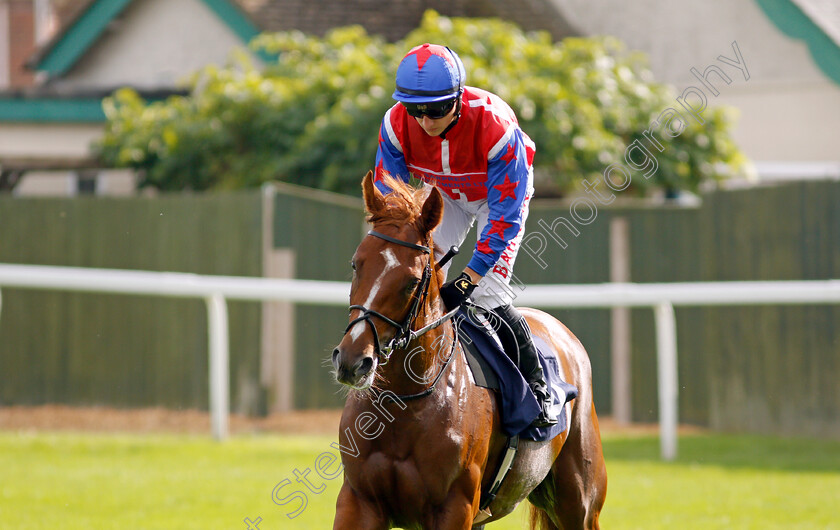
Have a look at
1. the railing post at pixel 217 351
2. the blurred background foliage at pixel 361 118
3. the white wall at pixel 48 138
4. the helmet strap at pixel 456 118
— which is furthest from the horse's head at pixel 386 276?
the white wall at pixel 48 138

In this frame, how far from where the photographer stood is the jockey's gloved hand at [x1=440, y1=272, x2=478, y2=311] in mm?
3805

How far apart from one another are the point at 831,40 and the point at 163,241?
368 inches

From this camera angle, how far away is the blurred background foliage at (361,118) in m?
11.3

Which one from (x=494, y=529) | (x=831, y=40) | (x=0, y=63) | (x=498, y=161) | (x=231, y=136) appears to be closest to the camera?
(x=498, y=161)

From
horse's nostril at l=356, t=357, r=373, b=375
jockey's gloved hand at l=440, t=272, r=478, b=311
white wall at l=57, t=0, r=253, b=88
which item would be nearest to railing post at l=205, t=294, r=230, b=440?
jockey's gloved hand at l=440, t=272, r=478, b=311

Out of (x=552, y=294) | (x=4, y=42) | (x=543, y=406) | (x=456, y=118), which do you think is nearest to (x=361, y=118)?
(x=552, y=294)

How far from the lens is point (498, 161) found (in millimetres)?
3994

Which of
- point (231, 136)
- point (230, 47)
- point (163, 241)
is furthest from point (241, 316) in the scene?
point (230, 47)

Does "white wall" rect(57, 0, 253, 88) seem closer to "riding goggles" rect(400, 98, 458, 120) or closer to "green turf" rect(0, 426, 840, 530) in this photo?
"green turf" rect(0, 426, 840, 530)

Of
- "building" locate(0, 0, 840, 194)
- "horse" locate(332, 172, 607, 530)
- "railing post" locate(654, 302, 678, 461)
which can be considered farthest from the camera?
"building" locate(0, 0, 840, 194)

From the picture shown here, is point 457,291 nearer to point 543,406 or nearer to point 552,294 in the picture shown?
point 543,406

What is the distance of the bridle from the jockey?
0.90 ft

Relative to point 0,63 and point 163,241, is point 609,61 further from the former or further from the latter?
point 0,63

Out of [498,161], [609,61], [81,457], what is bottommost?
[81,457]
